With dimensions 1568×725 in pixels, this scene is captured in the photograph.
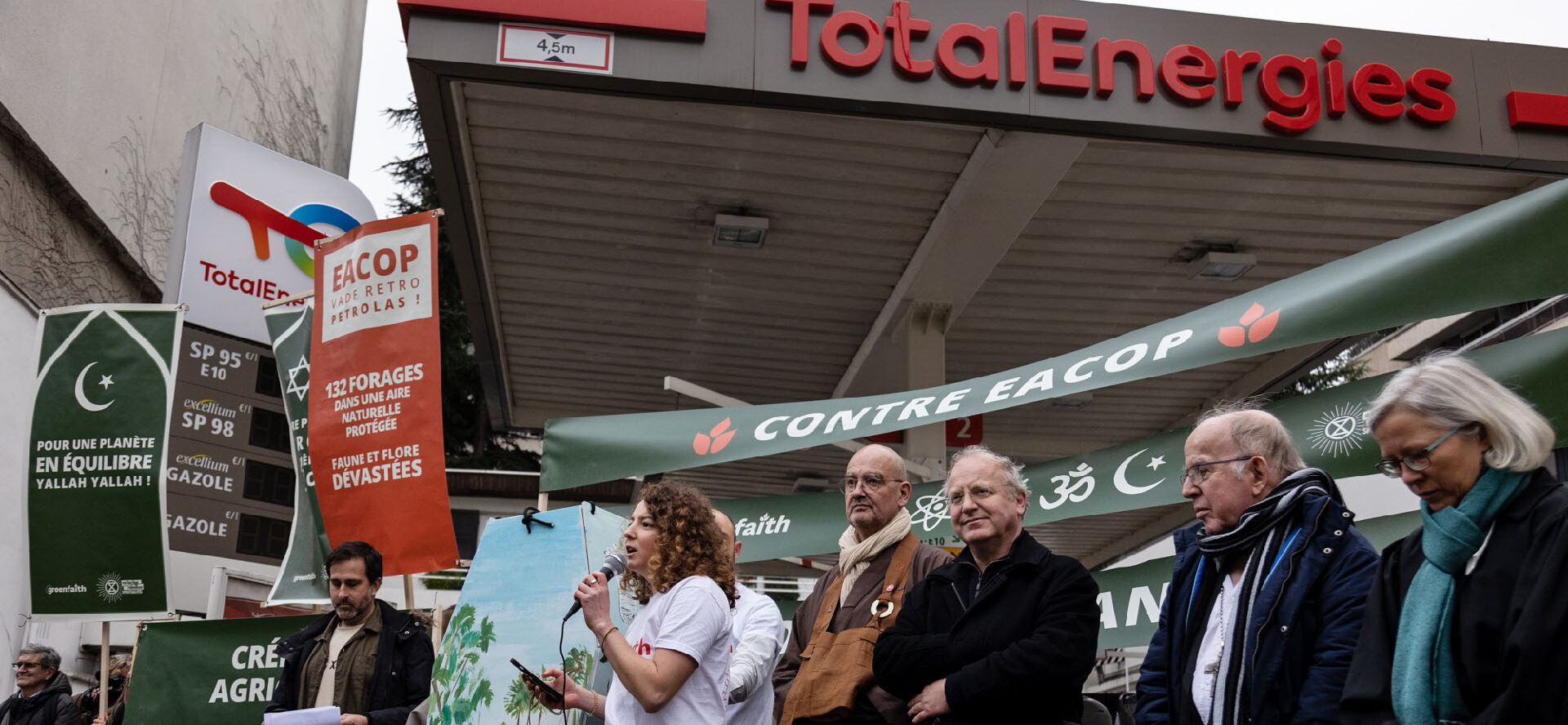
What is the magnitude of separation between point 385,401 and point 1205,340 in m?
3.77

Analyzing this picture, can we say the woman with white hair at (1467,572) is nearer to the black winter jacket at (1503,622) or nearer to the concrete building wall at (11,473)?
the black winter jacket at (1503,622)

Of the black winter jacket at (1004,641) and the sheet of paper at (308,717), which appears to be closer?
the black winter jacket at (1004,641)

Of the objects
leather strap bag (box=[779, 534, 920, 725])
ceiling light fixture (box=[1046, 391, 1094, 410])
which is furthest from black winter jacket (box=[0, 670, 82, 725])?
ceiling light fixture (box=[1046, 391, 1094, 410])

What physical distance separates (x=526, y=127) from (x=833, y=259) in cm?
273

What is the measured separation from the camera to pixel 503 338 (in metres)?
11.1

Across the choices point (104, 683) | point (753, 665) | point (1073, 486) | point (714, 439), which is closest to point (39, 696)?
point (104, 683)

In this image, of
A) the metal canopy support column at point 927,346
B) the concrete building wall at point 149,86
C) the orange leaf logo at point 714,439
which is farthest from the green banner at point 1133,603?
the concrete building wall at point 149,86

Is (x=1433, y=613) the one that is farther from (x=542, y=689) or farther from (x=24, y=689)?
(x=24, y=689)

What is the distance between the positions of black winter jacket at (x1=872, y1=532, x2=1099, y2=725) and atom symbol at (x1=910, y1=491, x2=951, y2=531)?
1900 mm

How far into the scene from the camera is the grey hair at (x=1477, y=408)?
2443 mm

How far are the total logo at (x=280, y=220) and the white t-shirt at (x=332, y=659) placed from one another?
14.2ft

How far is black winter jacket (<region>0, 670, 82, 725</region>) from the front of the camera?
25.5 feet

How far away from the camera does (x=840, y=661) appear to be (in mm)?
3975

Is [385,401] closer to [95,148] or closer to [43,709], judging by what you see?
[43,709]
